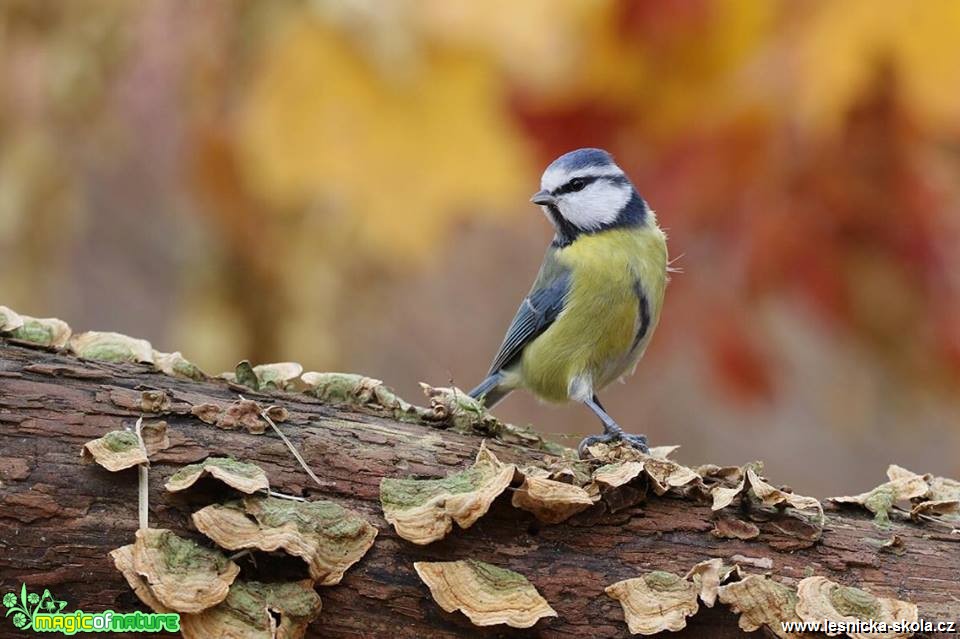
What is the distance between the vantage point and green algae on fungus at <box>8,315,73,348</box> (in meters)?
1.92

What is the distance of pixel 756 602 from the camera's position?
1724mm

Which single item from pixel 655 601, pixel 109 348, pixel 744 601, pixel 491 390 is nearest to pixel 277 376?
pixel 109 348

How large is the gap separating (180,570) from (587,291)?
1.45 metres

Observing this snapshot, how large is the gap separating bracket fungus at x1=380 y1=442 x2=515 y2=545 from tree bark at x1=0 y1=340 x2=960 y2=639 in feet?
0.12

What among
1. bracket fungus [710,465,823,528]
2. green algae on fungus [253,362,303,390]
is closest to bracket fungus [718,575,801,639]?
bracket fungus [710,465,823,528]

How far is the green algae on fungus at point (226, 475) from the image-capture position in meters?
1.68

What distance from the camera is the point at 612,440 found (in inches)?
88.8

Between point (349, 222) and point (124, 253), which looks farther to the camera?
point (124, 253)

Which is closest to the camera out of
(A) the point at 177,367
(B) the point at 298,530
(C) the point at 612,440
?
(B) the point at 298,530

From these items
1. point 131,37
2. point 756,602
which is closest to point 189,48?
point 131,37

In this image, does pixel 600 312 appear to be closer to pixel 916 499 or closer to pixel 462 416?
pixel 462 416

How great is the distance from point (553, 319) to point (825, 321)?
128cm

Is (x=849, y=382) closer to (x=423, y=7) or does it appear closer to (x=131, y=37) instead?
(x=423, y=7)

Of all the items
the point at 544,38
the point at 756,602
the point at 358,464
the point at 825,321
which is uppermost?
the point at 544,38
